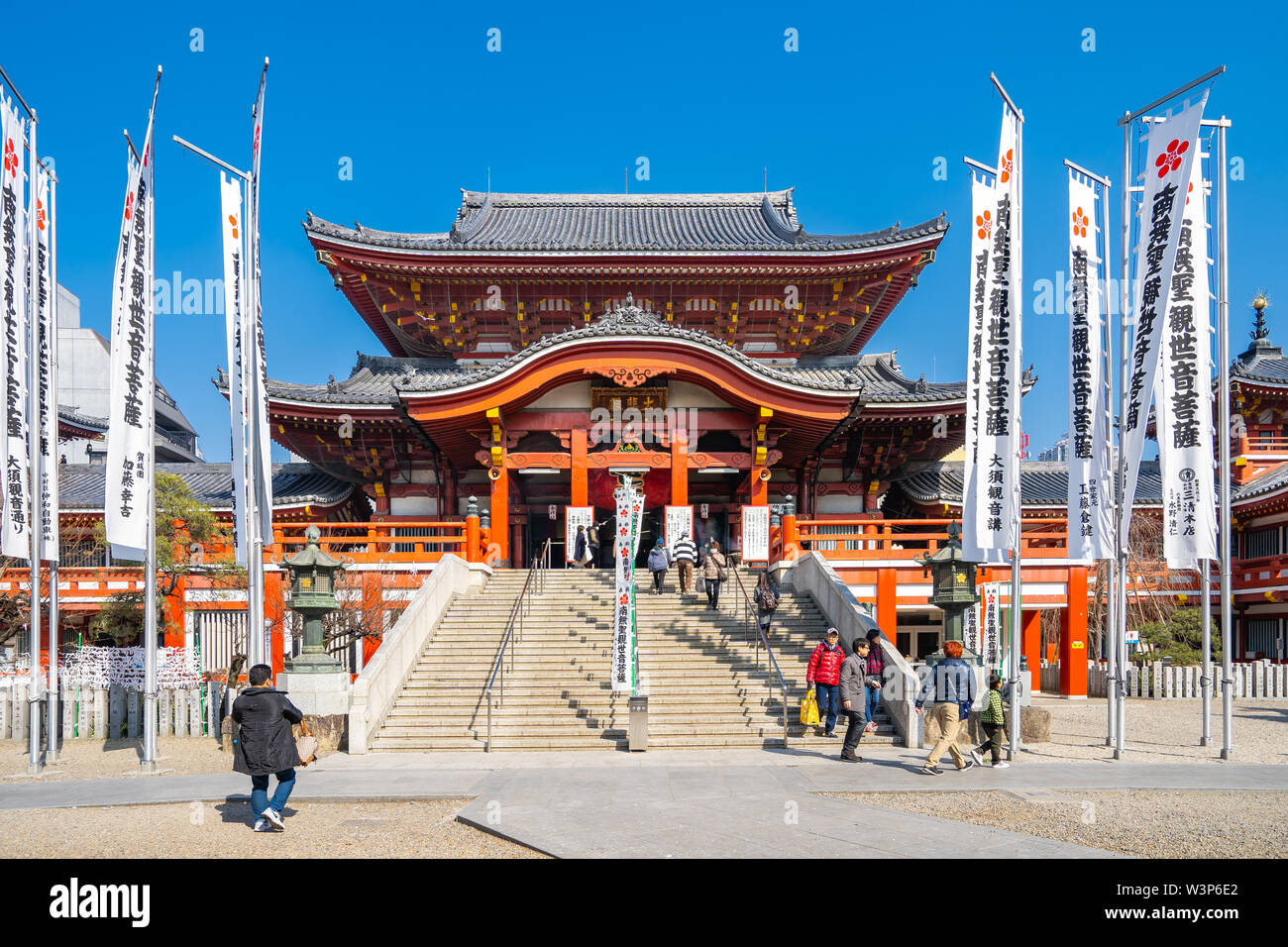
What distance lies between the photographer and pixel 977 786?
32.3ft

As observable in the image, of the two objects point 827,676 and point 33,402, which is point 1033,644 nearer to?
point 827,676

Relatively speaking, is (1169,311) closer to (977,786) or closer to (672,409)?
(977,786)

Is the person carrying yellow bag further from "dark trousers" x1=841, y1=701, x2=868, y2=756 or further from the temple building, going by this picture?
the temple building

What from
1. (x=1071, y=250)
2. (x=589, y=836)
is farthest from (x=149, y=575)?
(x=1071, y=250)

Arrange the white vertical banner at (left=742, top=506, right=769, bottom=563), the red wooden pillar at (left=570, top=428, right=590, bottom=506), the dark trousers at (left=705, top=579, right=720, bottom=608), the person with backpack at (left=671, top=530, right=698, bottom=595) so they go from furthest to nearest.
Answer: the red wooden pillar at (left=570, top=428, right=590, bottom=506)
the white vertical banner at (left=742, top=506, right=769, bottom=563)
the person with backpack at (left=671, top=530, right=698, bottom=595)
the dark trousers at (left=705, top=579, right=720, bottom=608)

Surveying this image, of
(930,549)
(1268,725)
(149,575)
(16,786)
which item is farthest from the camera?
(930,549)

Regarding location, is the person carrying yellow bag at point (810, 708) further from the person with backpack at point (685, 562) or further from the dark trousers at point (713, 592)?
the person with backpack at point (685, 562)

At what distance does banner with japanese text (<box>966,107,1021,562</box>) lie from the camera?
1212 cm

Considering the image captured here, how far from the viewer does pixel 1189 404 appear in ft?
40.9

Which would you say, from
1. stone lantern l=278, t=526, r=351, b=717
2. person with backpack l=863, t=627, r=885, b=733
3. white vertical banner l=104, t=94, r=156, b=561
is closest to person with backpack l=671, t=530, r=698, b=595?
person with backpack l=863, t=627, r=885, b=733

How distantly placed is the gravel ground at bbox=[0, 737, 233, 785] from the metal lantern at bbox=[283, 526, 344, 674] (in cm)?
161

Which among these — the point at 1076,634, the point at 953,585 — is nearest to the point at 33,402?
the point at 953,585

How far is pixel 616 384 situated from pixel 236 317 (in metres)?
10.2

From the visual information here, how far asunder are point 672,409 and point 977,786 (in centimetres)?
1314
